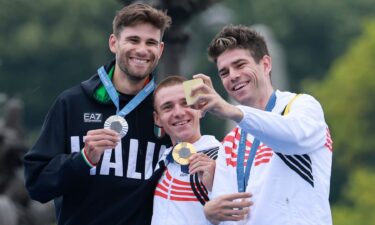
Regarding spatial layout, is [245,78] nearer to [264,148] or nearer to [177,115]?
[264,148]

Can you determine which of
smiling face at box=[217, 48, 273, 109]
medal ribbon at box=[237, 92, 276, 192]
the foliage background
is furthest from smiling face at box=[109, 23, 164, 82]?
the foliage background

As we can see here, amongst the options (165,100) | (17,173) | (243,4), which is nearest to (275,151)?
(165,100)

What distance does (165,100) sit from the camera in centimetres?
812

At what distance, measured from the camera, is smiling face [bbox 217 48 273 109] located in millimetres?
7680

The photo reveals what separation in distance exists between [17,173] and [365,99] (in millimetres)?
46722

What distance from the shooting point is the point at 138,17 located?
8195 millimetres

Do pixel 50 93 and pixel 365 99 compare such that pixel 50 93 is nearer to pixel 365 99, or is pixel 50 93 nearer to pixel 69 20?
pixel 69 20

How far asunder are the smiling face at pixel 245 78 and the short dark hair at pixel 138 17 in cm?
59

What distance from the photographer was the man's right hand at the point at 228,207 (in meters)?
7.45

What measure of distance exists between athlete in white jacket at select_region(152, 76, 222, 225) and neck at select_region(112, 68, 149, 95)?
0.14 metres

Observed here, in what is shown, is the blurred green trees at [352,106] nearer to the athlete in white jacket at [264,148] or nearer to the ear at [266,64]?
the ear at [266,64]

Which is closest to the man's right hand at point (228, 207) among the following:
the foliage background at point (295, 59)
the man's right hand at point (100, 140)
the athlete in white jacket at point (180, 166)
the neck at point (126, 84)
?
the athlete in white jacket at point (180, 166)

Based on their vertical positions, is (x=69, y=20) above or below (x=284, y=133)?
above

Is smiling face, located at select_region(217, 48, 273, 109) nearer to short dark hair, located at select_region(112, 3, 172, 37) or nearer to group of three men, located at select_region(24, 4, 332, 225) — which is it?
group of three men, located at select_region(24, 4, 332, 225)
